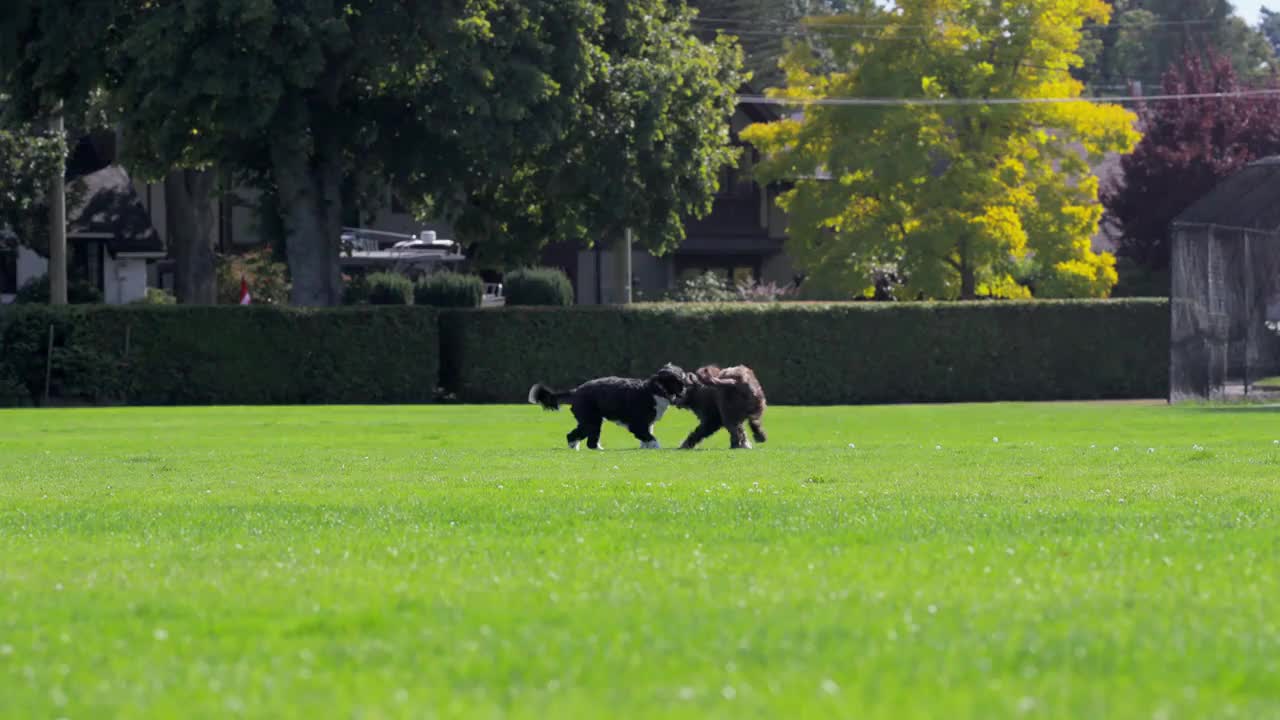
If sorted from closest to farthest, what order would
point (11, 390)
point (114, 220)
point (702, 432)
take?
1. point (702, 432)
2. point (11, 390)
3. point (114, 220)

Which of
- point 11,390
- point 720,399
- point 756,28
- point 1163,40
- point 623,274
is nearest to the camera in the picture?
point 720,399

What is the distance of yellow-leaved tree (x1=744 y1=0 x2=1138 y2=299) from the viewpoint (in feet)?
170

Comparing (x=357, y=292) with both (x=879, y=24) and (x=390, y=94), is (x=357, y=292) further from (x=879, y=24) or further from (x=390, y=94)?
(x=879, y=24)

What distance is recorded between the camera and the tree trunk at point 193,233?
54.2 meters

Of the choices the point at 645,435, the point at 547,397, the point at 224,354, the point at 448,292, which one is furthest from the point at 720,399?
the point at 448,292

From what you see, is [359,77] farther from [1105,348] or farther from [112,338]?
[1105,348]

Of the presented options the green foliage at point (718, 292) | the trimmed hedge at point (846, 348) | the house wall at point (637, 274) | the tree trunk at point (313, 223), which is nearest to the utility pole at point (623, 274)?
the trimmed hedge at point (846, 348)

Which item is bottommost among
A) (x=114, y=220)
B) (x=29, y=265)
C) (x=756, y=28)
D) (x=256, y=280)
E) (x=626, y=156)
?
(x=256, y=280)

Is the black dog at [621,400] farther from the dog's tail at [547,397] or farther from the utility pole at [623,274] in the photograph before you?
the utility pole at [623,274]

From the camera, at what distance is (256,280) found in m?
58.7

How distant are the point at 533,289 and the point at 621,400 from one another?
34833mm

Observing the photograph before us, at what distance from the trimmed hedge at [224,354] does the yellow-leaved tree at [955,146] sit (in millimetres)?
16212

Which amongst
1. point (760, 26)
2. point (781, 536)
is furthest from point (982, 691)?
point (760, 26)

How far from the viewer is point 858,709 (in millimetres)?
5832
